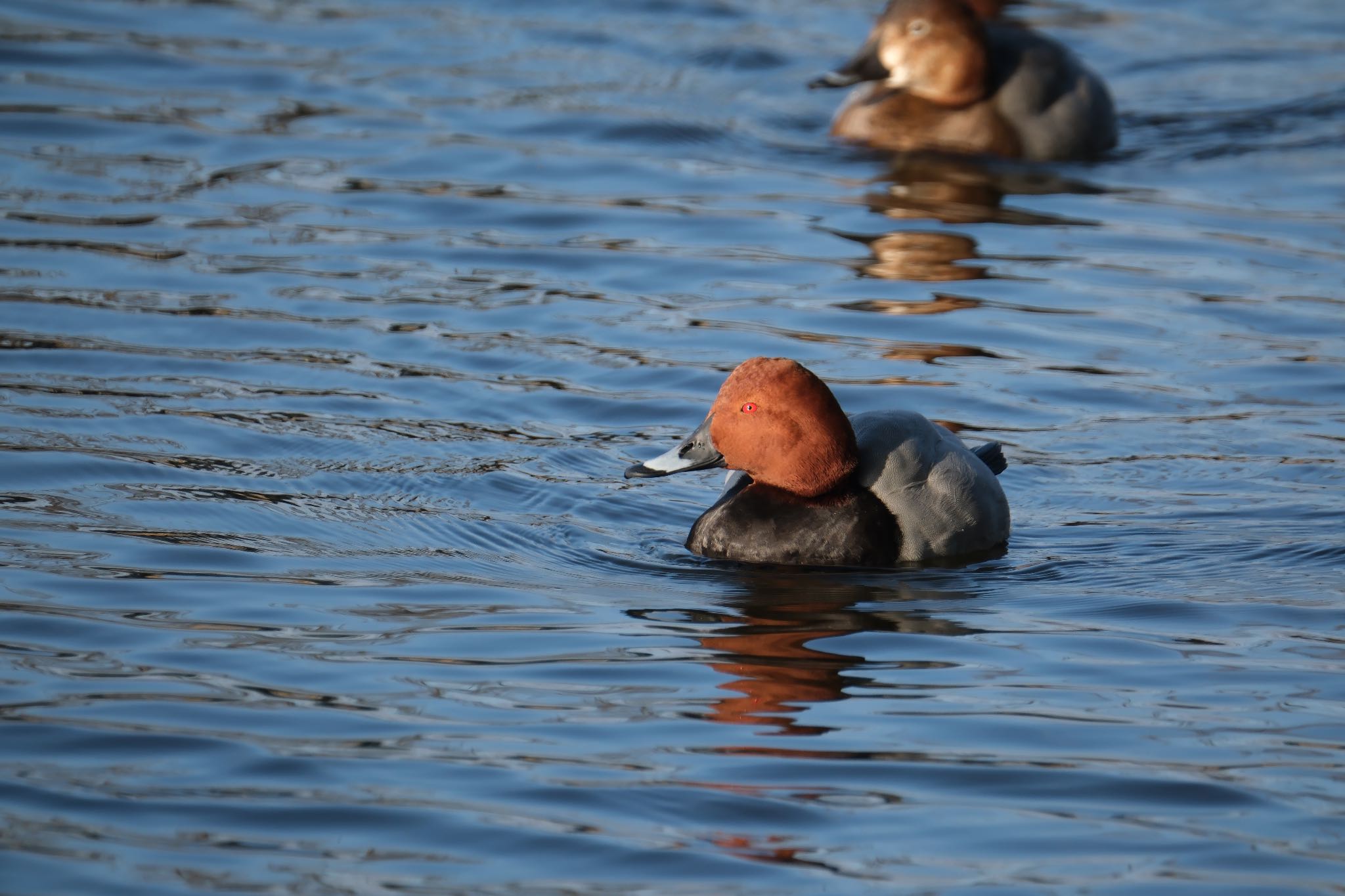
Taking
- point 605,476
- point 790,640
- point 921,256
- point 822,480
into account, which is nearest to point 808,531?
point 822,480

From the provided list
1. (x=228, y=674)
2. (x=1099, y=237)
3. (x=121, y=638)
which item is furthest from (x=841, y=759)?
(x=1099, y=237)

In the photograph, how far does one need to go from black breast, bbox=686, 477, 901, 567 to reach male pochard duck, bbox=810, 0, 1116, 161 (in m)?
6.03

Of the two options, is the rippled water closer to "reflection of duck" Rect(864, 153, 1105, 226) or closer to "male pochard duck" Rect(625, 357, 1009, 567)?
→ "reflection of duck" Rect(864, 153, 1105, 226)

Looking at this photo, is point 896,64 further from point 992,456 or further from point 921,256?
point 992,456

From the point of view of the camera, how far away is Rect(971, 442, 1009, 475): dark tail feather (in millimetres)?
7184

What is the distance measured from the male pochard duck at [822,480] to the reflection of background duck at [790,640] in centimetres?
17

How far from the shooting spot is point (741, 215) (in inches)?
451

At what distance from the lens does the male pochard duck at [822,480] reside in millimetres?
6645

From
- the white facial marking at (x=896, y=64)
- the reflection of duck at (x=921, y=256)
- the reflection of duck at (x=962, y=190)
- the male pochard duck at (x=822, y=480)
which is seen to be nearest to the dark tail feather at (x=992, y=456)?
the male pochard duck at (x=822, y=480)

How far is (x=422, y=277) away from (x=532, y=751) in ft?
17.6

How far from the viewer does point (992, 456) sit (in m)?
7.21

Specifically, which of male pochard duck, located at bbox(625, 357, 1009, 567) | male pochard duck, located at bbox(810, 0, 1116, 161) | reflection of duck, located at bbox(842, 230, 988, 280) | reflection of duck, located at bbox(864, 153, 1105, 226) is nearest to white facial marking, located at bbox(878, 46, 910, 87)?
male pochard duck, located at bbox(810, 0, 1116, 161)

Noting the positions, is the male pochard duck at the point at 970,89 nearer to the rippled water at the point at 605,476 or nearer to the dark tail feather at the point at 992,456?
the rippled water at the point at 605,476

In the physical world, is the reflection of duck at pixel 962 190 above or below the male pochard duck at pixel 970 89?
below
